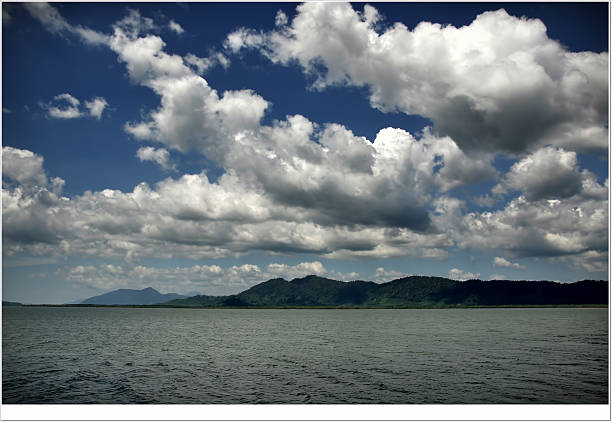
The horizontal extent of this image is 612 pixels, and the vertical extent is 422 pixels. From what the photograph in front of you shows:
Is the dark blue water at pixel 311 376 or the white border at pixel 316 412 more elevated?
the white border at pixel 316 412

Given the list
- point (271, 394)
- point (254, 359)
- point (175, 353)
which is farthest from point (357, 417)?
point (175, 353)

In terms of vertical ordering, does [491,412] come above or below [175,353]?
A: above

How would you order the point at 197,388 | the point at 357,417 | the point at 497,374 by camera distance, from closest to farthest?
the point at 357,417
the point at 197,388
the point at 497,374

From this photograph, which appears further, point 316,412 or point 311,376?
point 311,376

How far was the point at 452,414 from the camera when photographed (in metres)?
20.2

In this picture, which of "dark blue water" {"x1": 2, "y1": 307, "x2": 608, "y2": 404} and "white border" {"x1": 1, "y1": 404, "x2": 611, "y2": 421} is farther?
"dark blue water" {"x1": 2, "y1": 307, "x2": 608, "y2": 404}

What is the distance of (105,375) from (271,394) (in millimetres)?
22718

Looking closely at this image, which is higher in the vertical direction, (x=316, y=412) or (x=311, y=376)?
(x=316, y=412)

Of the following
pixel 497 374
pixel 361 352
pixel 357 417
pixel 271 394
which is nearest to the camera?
pixel 357 417

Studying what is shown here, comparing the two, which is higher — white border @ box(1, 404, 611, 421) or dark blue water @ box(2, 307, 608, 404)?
white border @ box(1, 404, 611, 421)

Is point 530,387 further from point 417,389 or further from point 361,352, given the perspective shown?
point 361,352

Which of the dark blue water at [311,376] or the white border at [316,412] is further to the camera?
the dark blue water at [311,376]

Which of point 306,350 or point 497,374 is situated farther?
point 306,350

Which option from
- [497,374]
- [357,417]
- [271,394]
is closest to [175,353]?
[271,394]
